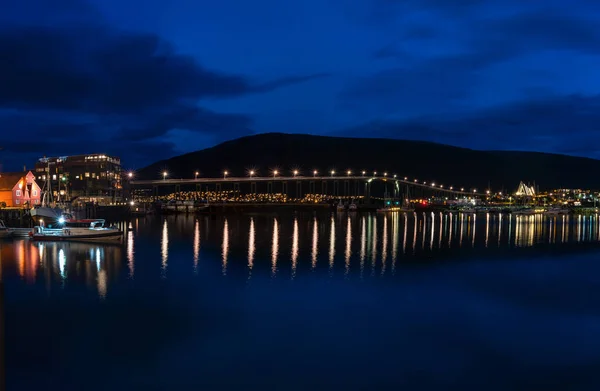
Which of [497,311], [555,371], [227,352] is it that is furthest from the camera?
[497,311]

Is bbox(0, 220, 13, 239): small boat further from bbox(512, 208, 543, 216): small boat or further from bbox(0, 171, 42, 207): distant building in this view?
bbox(512, 208, 543, 216): small boat

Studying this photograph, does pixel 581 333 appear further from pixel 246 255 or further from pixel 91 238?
pixel 91 238

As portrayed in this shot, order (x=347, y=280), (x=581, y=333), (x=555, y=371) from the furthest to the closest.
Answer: (x=347, y=280), (x=581, y=333), (x=555, y=371)

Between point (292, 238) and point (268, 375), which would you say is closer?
point (268, 375)

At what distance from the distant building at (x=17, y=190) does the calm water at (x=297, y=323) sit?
42.9m

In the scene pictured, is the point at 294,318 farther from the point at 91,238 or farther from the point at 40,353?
the point at 91,238

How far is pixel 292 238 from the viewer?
46.6 metres

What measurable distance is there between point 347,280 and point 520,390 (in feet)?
42.6

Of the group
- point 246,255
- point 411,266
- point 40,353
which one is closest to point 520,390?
point 40,353

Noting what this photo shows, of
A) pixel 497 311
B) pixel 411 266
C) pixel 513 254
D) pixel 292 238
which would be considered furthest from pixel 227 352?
pixel 292 238

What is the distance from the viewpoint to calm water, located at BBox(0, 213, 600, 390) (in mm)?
11719

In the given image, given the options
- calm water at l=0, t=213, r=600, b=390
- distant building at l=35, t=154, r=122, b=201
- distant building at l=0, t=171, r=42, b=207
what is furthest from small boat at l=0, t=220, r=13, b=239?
distant building at l=35, t=154, r=122, b=201

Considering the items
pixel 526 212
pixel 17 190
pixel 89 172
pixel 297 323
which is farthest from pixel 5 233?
pixel 526 212

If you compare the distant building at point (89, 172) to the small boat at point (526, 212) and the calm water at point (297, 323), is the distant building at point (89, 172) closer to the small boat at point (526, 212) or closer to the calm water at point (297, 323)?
the calm water at point (297, 323)
